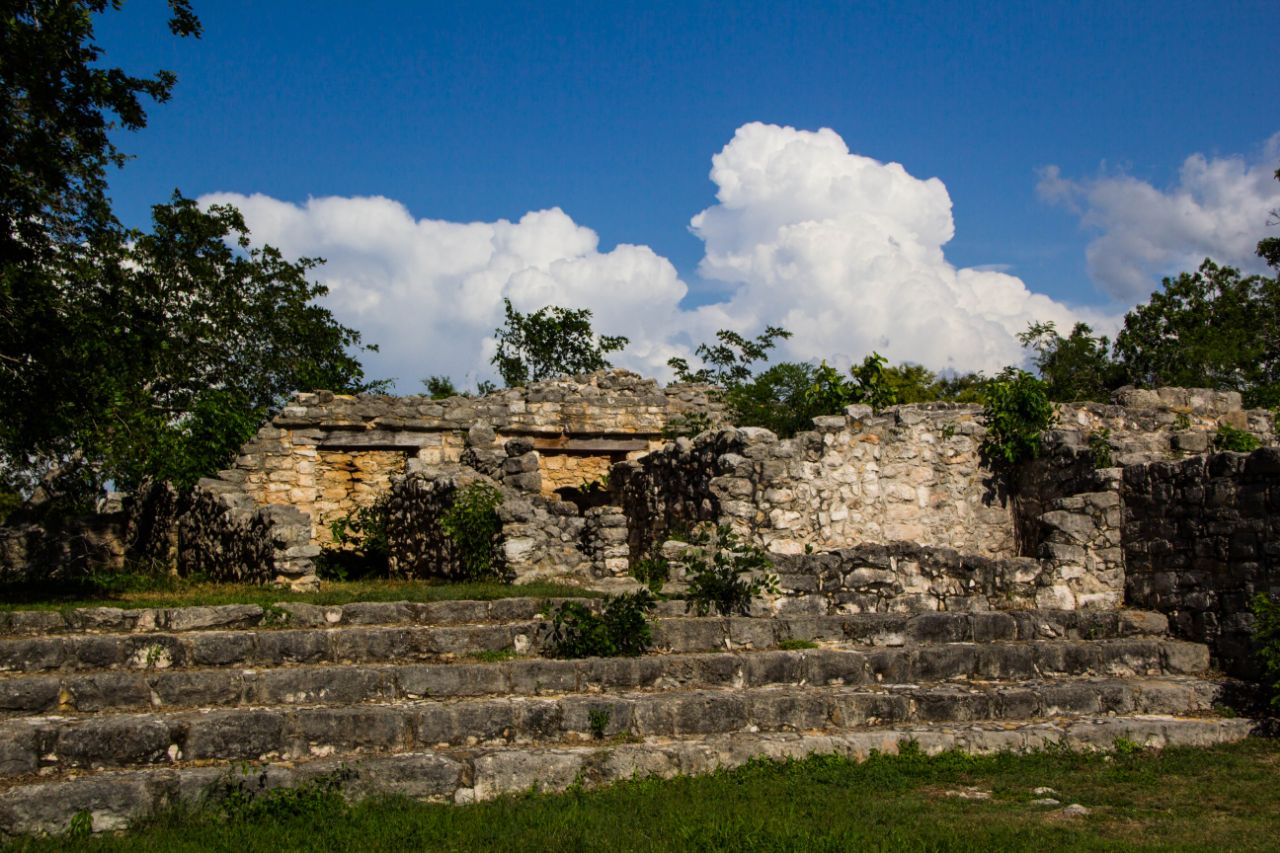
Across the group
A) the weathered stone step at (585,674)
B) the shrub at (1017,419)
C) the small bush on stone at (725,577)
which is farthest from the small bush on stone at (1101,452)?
the small bush on stone at (725,577)

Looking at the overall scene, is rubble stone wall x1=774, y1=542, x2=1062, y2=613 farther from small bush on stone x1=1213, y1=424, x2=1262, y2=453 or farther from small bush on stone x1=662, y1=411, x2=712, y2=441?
small bush on stone x1=662, y1=411, x2=712, y2=441

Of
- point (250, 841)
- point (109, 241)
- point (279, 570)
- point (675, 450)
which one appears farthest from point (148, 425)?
point (250, 841)

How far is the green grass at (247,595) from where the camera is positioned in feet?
32.9

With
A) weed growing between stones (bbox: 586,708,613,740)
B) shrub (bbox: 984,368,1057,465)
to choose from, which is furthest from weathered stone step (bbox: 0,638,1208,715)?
shrub (bbox: 984,368,1057,465)

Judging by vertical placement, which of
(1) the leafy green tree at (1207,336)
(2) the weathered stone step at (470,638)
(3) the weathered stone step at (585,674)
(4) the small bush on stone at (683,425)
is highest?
(1) the leafy green tree at (1207,336)

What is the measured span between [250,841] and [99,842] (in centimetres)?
87

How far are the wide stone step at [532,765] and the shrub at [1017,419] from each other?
438cm

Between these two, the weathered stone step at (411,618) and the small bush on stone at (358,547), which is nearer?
the weathered stone step at (411,618)

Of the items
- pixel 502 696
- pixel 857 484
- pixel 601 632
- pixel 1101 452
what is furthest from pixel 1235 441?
pixel 502 696

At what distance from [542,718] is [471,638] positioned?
132 cm

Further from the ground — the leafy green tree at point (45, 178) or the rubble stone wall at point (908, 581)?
the leafy green tree at point (45, 178)

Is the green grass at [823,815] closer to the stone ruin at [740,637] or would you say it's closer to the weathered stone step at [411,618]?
the stone ruin at [740,637]

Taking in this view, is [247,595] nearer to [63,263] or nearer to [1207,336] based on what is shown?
[63,263]

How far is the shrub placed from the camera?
12.7m
